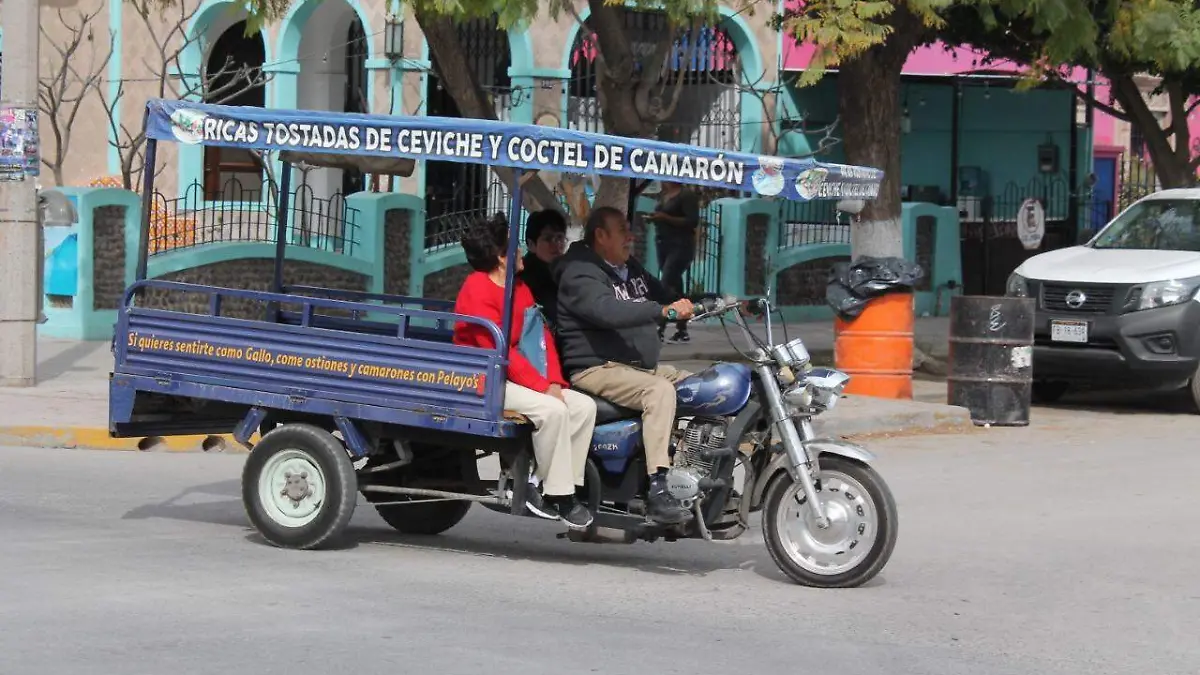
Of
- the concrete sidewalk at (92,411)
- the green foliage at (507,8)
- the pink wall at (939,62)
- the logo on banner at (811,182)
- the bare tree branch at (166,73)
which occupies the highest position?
the pink wall at (939,62)

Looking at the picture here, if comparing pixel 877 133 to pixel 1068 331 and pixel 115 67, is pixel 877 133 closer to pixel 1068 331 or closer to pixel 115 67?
pixel 1068 331

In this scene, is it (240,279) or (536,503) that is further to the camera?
(240,279)

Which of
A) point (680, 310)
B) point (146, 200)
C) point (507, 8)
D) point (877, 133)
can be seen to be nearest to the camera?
point (680, 310)

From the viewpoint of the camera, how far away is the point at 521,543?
9.21 meters

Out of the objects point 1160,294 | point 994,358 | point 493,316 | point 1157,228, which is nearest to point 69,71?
point 1157,228

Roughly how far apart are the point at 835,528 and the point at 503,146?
217cm

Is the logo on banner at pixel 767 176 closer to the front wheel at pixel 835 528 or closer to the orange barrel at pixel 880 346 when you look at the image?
the front wheel at pixel 835 528

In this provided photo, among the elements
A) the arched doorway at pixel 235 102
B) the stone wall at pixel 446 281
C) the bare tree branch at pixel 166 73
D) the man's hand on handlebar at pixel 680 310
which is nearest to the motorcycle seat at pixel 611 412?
the man's hand on handlebar at pixel 680 310

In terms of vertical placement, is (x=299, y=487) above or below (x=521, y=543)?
above

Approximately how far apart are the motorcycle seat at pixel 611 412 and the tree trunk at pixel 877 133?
7.92 m

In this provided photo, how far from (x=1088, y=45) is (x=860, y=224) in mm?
2431

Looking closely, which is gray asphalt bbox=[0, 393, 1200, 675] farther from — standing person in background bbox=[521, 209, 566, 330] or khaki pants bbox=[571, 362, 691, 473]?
standing person in background bbox=[521, 209, 566, 330]

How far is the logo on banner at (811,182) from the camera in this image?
26.1 feet

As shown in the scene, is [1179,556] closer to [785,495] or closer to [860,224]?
[785,495]
